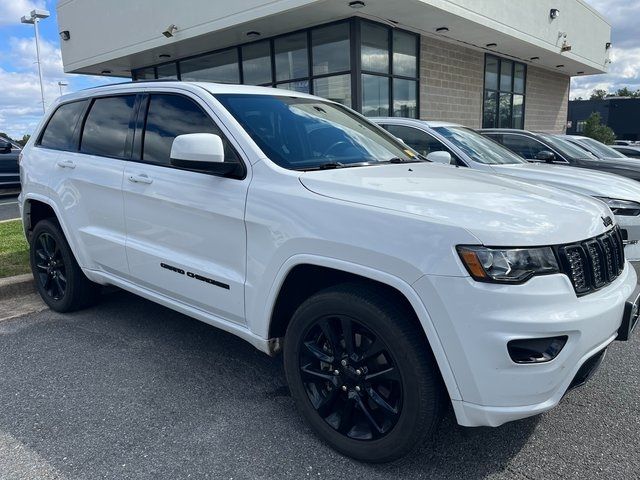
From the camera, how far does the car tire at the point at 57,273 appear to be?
13.9 ft

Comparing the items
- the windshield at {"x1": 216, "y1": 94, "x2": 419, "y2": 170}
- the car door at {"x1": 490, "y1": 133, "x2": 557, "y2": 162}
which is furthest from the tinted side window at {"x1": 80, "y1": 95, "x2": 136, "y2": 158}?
the car door at {"x1": 490, "y1": 133, "x2": 557, "y2": 162}

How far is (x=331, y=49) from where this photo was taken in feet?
38.2

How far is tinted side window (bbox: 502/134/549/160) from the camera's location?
842 centimetres

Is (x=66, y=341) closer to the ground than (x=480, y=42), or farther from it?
closer to the ground

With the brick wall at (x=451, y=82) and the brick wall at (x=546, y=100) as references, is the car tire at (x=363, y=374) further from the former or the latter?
the brick wall at (x=546, y=100)

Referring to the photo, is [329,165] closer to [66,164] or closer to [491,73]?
[66,164]

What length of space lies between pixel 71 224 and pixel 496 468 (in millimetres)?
3494

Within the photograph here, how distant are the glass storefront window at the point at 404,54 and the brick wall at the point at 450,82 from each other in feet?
0.92

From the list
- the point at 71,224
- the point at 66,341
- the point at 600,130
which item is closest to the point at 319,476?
the point at 66,341

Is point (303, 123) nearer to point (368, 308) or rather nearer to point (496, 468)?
point (368, 308)

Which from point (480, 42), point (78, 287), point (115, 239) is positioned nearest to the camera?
point (115, 239)

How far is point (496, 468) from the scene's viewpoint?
2.40 metres

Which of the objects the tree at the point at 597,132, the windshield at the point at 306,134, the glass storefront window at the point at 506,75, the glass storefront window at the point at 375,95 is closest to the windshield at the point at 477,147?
the windshield at the point at 306,134

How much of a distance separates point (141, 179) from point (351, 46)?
8815mm
